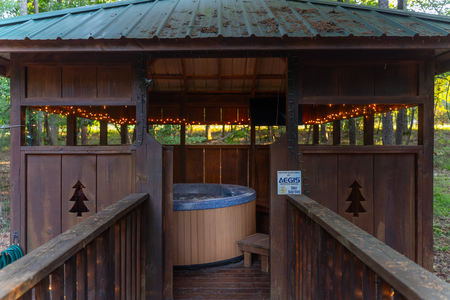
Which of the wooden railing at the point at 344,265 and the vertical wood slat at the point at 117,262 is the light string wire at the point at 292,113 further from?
the vertical wood slat at the point at 117,262

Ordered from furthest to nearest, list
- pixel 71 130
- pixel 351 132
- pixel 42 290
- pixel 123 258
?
pixel 351 132
pixel 71 130
pixel 123 258
pixel 42 290

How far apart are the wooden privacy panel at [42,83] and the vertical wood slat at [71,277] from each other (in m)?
2.13

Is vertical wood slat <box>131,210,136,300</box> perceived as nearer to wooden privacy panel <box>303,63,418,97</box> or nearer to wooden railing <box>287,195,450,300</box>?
wooden railing <box>287,195,450,300</box>

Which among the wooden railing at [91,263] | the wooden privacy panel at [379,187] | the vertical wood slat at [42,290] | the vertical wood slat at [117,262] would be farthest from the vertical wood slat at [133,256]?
the wooden privacy panel at [379,187]

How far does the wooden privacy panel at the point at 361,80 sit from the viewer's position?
2.86 meters

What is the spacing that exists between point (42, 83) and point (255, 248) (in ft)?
10.9

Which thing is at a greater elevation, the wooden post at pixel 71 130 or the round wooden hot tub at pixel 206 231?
the wooden post at pixel 71 130

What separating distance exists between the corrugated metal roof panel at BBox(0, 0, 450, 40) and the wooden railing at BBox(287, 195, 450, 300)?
1621mm

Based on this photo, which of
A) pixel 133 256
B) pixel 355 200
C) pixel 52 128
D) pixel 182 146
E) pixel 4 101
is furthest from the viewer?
pixel 52 128

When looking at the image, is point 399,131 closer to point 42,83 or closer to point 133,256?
point 133,256

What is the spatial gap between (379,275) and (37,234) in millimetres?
3189

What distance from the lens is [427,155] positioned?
2850 millimetres

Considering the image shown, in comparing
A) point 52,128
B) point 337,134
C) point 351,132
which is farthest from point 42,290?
point 52,128

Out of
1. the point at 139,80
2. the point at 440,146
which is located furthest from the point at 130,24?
the point at 440,146
